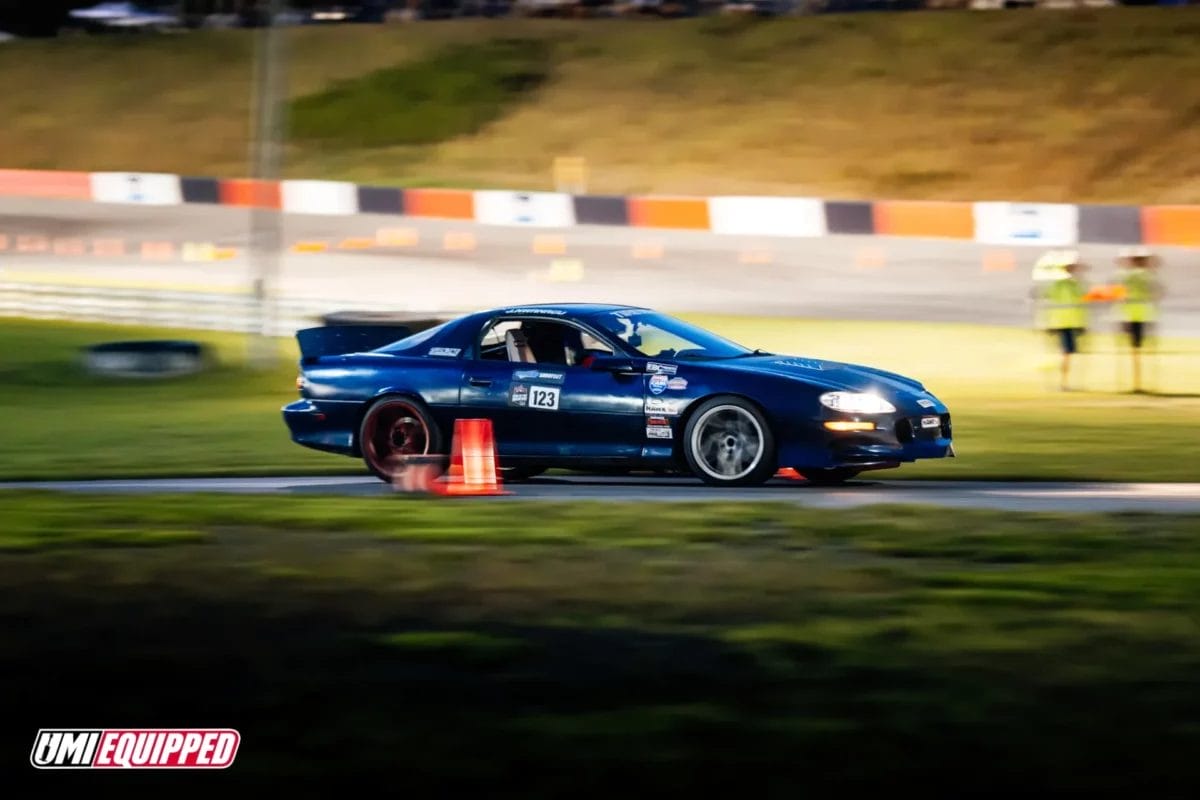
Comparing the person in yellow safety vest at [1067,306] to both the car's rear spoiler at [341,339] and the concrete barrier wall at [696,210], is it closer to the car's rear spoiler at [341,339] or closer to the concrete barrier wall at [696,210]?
the car's rear spoiler at [341,339]

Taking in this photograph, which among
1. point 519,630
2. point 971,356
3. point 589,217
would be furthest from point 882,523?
point 589,217

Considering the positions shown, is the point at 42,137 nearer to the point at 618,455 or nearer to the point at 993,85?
the point at 993,85

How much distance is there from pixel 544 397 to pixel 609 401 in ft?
1.52

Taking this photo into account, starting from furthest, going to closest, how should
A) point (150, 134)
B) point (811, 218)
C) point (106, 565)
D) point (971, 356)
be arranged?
point (150, 134) → point (811, 218) → point (971, 356) → point (106, 565)

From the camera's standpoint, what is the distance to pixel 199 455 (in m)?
15.8

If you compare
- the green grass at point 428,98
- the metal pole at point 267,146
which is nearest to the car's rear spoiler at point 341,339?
the metal pole at point 267,146

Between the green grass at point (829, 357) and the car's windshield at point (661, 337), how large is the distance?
1854 mm

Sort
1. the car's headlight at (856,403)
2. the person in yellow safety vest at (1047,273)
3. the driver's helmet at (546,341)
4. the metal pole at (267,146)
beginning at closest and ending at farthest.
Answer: the car's headlight at (856,403) → the driver's helmet at (546,341) → the person in yellow safety vest at (1047,273) → the metal pole at (267,146)

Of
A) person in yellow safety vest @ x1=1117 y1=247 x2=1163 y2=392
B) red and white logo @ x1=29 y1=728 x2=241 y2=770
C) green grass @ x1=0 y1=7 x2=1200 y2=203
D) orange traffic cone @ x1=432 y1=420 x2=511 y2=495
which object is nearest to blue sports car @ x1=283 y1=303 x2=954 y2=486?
orange traffic cone @ x1=432 y1=420 x2=511 y2=495

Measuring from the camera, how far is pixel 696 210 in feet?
110

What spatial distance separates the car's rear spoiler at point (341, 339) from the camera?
13.8 meters

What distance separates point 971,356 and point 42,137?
3199cm

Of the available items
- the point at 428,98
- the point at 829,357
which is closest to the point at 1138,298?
the point at 829,357

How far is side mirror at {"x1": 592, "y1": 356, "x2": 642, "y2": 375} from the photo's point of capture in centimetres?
1241
